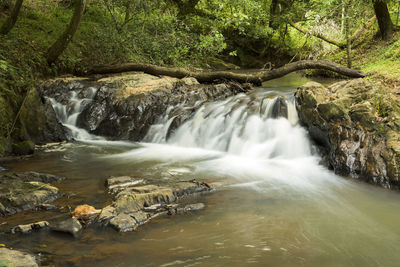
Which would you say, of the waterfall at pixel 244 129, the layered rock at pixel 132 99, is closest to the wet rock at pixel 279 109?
the waterfall at pixel 244 129

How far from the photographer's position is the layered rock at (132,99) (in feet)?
32.0

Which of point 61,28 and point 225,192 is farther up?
point 61,28

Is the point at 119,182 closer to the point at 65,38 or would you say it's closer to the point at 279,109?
the point at 279,109

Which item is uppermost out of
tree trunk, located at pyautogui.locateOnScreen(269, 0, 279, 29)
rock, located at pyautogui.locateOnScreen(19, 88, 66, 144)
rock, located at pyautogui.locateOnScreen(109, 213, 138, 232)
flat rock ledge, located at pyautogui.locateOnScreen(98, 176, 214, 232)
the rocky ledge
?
A: tree trunk, located at pyautogui.locateOnScreen(269, 0, 279, 29)

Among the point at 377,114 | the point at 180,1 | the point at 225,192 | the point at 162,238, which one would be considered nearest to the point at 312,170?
the point at 377,114

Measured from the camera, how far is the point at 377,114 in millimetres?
6543

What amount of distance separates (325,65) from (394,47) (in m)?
3.51

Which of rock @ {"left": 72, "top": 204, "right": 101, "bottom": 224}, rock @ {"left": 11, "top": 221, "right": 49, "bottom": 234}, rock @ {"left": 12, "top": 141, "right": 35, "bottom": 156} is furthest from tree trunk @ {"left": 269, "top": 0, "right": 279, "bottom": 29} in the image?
rock @ {"left": 11, "top": 221, "right": 49, "bottom": 234}

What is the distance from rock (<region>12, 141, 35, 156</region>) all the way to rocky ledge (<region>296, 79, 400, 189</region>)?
6.37m

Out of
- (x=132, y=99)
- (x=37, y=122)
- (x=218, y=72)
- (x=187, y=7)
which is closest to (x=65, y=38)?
(x=132, y=99)

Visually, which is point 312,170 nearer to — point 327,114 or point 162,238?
point 327,114

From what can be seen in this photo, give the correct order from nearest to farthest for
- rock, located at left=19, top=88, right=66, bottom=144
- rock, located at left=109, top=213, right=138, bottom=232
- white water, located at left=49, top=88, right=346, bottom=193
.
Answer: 1. rock, located at left=109, top=213, right=138, bottom=232
2. white water, located at left=49, top=88, right=346, bottom=193
3. rock, located at left=19, top=88, right=66, bottom=144

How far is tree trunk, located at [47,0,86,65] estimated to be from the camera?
34.1 ft

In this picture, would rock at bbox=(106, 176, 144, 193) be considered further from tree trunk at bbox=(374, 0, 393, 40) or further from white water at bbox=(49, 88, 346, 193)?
tree trunk at bbox=(374, 0, 393, 40)
